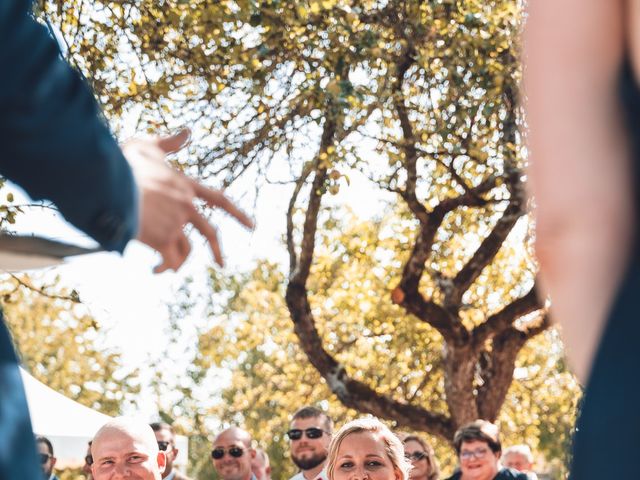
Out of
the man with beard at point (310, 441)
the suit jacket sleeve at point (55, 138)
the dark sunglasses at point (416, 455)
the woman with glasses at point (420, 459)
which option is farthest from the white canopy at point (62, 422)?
the suit jacket sleeve at point (55, 138)

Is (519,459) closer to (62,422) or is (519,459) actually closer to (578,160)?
(62,422)

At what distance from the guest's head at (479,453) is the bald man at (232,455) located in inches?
80.8

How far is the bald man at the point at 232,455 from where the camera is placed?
10.3 metres

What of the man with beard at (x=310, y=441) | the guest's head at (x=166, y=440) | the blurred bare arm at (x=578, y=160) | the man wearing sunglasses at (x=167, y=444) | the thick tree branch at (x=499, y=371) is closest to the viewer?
the blurred bare arm at (x=578, y=160)

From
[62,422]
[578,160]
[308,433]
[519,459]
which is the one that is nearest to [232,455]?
[308,433]

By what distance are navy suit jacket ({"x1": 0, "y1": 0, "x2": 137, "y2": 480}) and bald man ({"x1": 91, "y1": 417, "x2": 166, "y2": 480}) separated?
16.3ft

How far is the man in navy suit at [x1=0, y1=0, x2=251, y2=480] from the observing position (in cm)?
135

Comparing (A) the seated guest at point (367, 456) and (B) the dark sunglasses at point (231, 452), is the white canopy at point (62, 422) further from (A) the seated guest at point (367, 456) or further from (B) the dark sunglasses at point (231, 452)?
(A) the seated guest at point (367, 456)

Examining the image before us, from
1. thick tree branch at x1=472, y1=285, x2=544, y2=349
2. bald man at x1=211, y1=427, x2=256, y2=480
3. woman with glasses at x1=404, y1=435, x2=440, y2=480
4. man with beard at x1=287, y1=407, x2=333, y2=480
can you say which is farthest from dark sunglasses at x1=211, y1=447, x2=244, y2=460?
thick tree branch at x1=472, y1=285, x2=544, y2=349

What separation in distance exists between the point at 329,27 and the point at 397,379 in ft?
33.4

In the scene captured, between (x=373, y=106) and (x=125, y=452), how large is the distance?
720 centimetres

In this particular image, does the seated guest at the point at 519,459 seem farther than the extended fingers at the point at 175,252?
Yes

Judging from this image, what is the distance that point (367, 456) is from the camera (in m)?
6.20

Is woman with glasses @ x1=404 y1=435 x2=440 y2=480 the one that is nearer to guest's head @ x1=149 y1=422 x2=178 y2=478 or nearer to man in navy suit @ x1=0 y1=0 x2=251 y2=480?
guest's head @ x1=149 y1=422 x2=178 y2=478
